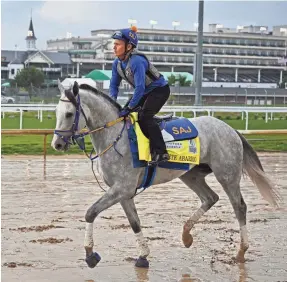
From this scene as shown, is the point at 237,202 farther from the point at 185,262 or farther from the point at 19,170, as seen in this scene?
the point at 19,170

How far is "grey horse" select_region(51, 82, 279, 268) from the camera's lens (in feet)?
22.4

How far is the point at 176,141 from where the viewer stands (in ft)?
24.8

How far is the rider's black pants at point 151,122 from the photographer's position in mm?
7195

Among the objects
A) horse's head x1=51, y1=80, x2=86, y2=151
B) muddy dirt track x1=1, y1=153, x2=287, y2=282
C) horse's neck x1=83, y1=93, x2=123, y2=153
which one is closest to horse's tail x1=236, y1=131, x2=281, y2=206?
muddy dirt track x1=1, y1=153, x2=287, y2=282

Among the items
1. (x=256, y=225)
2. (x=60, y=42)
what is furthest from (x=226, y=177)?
(x=60, y=42)

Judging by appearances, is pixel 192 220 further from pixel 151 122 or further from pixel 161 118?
pixel 151 122

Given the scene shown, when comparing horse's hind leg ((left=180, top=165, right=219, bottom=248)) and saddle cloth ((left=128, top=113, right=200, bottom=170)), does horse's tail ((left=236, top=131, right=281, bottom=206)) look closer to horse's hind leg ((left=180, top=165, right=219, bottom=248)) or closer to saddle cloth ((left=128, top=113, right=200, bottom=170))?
horse's hind leg ((left=180, top=165, right=219, bottom=248))

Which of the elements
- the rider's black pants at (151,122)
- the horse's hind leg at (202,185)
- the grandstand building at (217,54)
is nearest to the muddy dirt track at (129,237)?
the horse's hind leg at (202,185)

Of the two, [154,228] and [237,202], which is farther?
[154,228]

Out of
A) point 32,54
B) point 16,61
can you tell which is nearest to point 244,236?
point 16,61

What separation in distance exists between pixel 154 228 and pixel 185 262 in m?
1.76

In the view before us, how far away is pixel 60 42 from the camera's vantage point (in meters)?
114

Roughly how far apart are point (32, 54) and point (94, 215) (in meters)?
81.8

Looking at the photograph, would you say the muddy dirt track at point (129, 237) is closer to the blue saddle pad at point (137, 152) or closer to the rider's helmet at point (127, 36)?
the blue saddle pad at point (137, 152)
